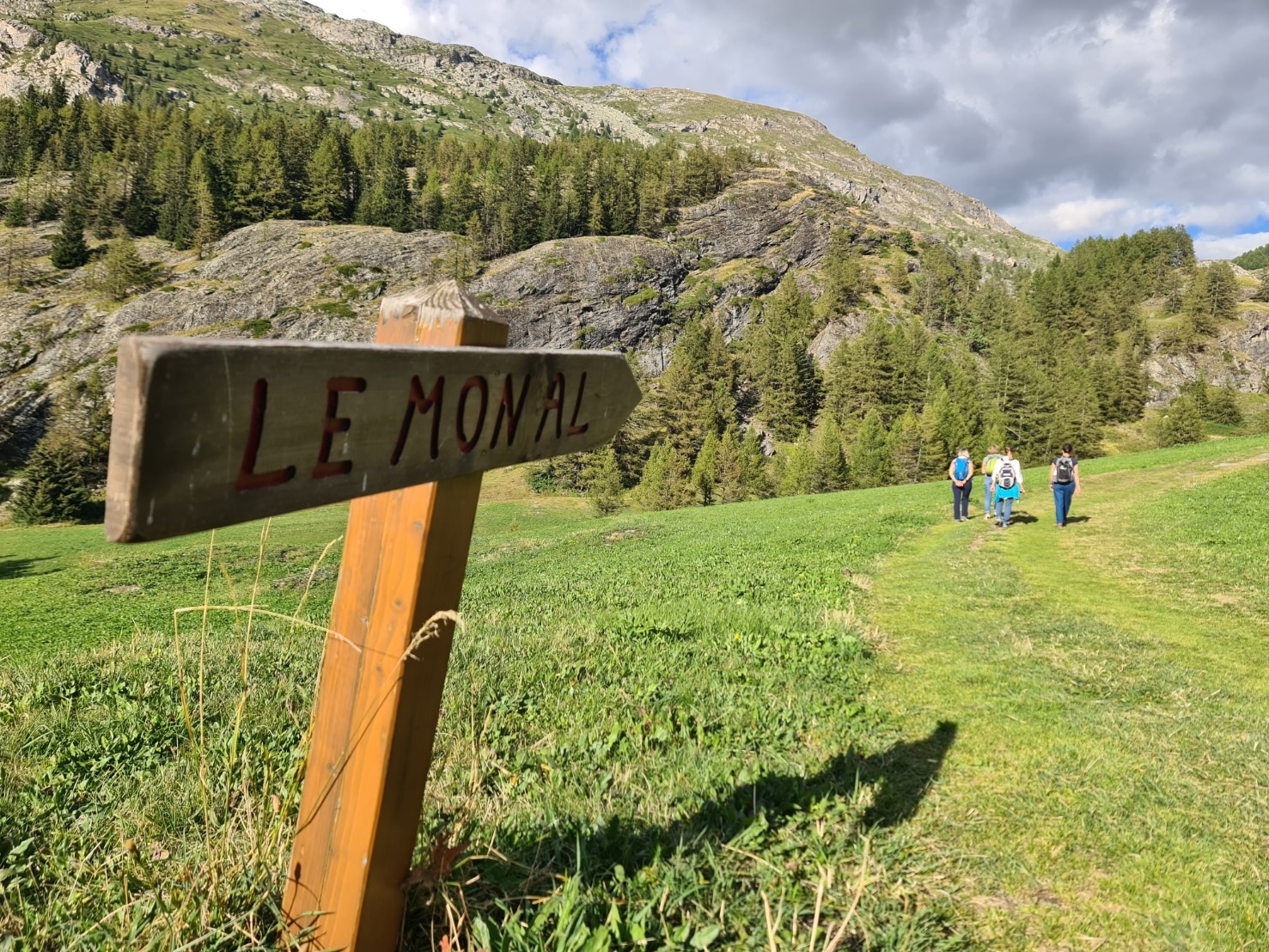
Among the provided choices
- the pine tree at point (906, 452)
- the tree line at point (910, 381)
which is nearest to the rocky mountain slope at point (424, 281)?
the tree line at point (910, 381)

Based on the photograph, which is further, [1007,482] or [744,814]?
[1007,482]

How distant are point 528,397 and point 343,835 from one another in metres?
1.46

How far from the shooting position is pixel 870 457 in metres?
65.0

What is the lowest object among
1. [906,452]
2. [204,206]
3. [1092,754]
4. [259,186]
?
[1092,754]

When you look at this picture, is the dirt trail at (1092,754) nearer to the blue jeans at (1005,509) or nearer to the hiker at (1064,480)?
the hiker at (1064,480)

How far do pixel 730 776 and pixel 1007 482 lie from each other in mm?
14098

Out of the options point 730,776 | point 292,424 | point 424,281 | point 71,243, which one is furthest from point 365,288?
point 292,424

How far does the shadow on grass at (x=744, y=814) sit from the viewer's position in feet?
9.99

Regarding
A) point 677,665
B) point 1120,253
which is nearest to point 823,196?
point 1120,253

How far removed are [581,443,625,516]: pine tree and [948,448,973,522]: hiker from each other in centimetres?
4115

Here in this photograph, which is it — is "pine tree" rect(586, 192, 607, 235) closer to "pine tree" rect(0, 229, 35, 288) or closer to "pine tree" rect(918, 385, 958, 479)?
"pine tree" rect(918, 385, 958, 479)

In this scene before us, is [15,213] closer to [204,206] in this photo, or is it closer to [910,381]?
[204,206]

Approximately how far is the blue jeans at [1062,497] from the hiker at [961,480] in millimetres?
1870

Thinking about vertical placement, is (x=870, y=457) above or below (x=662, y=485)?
above
